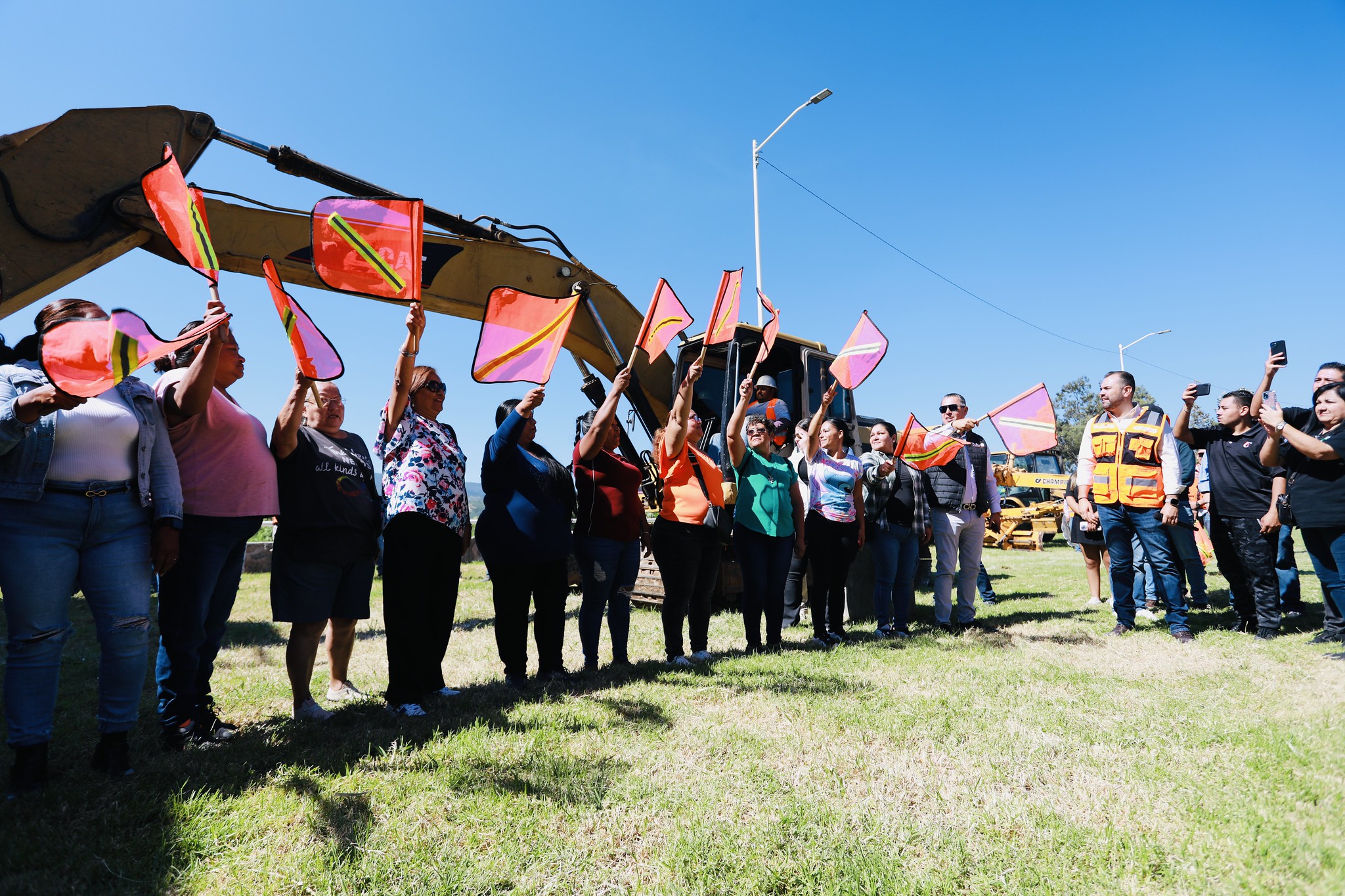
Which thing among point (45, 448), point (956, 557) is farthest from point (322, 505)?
point (956, 557)

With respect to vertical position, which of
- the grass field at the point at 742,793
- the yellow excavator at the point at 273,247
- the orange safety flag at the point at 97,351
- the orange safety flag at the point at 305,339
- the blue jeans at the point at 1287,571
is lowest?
the grass field at the point at 742,793

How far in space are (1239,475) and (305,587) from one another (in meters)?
7.04

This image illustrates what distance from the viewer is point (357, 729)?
11.4 ft

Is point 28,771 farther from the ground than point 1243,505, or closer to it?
closer to it

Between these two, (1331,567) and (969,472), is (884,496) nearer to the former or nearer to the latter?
(969,472)

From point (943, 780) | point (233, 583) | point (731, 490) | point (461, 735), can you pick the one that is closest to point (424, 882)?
point (461, 735)

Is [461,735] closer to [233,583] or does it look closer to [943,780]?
[233,583]

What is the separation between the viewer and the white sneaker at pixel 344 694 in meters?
4.27

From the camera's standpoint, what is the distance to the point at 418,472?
12.8 feet

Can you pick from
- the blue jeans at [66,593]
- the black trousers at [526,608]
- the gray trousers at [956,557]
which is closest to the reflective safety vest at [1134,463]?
the gray trousers at [956,557]

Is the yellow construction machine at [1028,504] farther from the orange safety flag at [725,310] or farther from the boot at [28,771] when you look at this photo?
the boot at [28,771]

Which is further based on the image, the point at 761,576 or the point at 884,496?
the point at 884,496

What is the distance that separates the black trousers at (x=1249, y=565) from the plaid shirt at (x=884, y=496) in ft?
8.06

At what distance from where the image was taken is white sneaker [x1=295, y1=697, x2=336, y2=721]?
12.3 ft
